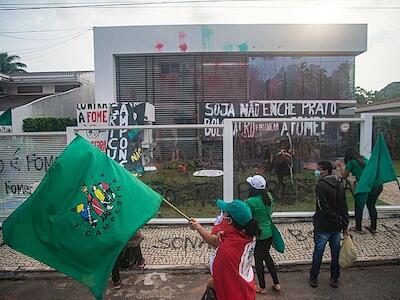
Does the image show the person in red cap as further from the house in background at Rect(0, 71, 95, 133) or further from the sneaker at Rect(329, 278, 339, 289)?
the house in background at Rect(0, 71, 95, 133)

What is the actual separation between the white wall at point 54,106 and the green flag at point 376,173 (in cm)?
1603

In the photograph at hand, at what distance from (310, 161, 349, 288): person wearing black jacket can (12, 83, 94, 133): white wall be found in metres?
16.4

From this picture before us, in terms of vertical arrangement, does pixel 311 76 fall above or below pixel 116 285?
above

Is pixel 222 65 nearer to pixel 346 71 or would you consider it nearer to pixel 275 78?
pixel 275 78

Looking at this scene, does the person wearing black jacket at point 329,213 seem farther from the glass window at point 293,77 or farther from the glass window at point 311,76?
the glass window at point 311,76

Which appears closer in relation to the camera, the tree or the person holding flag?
the person holding flag

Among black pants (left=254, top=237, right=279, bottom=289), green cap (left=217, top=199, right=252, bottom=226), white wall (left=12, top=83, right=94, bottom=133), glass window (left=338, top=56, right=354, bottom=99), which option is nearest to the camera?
green cap (left=217, top=199, right=252, bottom=226)

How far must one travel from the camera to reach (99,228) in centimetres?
328

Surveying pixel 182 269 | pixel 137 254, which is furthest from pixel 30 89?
pixel 182 269

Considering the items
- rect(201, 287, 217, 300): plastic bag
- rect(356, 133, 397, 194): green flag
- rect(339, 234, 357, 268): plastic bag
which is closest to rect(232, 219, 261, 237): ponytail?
rect(201, 287, 217, 300): plastic bag

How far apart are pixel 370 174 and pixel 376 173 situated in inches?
5.3

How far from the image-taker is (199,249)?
6352 mm

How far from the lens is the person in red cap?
125 inches

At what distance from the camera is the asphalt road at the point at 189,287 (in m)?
4.82
